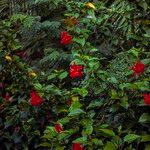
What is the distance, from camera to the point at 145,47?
4.13m

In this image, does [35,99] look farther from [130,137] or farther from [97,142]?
[130,137]

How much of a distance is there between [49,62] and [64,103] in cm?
160

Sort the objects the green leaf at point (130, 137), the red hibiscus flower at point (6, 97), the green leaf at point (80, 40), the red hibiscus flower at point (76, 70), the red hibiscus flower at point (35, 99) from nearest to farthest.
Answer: the green leaf at point (130, 137)
the red hibiscus flower at point (76, 70)
the red hibiscus flower at point (35, 99)
the red hibiscus flower at point (6, 97)
the green leaf at point (80, 40)

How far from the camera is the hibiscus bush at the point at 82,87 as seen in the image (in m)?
3.27

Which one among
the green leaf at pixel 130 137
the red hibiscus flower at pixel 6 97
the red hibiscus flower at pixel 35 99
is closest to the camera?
the green leaf at pixel 130 137

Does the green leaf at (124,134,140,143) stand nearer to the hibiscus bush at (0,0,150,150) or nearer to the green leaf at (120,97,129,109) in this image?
the hibiscus bush at (0,0,150,150)

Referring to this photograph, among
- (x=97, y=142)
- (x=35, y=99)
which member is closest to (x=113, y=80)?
(x=97, y=142)

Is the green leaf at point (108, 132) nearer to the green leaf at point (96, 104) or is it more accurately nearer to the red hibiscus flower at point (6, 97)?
the green leaf at point (96, 104)

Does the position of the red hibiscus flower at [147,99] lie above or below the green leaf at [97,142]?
above

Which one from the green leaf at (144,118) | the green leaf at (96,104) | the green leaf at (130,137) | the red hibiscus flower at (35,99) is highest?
the green leaf at (144,118)

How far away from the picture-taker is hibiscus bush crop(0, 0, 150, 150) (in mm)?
3271

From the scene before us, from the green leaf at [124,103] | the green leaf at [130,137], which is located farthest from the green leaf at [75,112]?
the green leaf at [130,137]

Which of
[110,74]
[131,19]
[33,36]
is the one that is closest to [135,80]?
[110,74]

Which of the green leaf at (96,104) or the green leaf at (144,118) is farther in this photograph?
the green leaf at (96,104)
